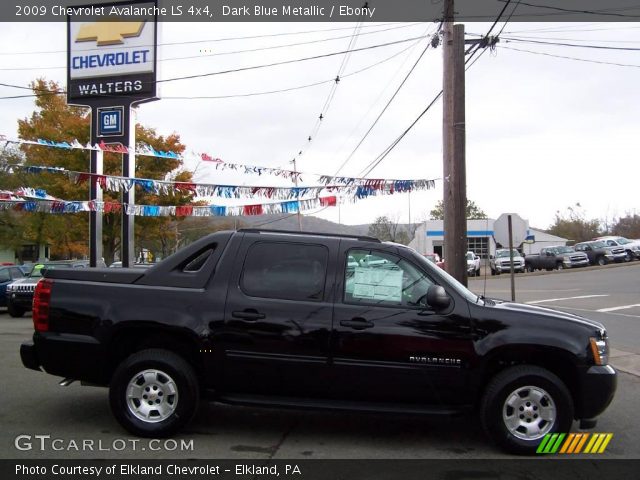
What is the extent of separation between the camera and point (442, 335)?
4.86 metres

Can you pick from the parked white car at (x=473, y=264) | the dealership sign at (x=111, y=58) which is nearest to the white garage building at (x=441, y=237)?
the parked white car at (x=473, y=264)

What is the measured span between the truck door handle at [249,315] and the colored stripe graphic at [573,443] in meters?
2.60

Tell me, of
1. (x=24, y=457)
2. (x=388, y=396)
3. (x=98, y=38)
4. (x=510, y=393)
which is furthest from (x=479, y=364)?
(x=98, y=38)

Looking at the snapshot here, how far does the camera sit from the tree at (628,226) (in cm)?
8228

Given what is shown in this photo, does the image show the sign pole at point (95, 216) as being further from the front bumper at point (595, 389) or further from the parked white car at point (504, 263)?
the parked white car at point (504, 263)

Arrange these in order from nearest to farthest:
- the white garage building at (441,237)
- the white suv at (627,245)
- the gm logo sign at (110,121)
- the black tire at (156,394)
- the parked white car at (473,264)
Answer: the black tire at (156,394), the gm logo sign at (110,121), the parked white car at (473,264), the white suv at (627,245), the white garage building at (441,237)

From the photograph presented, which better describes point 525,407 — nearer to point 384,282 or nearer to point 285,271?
point 384,282

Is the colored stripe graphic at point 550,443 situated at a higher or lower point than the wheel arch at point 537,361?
lower

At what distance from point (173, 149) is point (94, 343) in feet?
75.8

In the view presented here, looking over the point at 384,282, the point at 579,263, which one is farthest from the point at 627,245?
the point at 384,282

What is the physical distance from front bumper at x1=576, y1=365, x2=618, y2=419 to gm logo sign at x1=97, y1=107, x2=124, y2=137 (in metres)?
16.3

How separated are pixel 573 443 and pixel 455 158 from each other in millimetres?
7555

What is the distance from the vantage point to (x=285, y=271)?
5180 millimetres

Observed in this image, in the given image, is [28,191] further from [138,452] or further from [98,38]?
[138,452]
